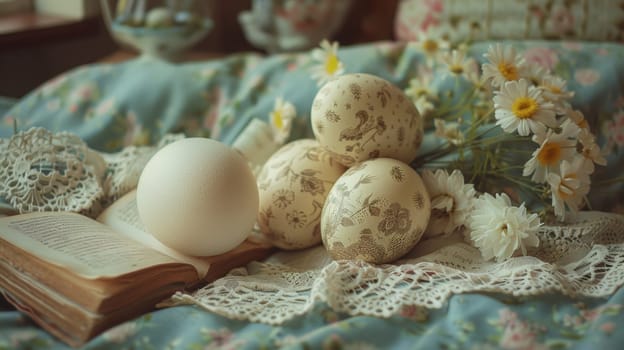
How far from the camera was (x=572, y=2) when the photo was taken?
1173mm

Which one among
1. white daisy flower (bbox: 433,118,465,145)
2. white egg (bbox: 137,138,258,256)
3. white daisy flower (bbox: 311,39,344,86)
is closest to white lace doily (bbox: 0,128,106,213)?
white egg (bbox: 137,138,258,256)

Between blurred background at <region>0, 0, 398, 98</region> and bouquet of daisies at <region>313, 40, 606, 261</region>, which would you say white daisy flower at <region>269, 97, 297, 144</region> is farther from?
blurred background at <region>0, 0, 398, 98</region>

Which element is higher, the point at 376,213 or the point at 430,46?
the point at 430,46

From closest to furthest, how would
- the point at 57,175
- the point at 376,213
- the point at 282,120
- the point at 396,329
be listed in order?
the point at 396,329, the point at 376,213, the point at 57,175, the point at 282,120

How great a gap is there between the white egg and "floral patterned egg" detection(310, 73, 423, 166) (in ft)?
0.38

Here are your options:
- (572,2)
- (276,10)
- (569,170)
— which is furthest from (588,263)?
(276,10)

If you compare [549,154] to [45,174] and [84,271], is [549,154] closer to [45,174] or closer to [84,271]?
[84,271]

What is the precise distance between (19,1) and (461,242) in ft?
4.11

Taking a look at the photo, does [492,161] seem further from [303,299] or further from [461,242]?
[303,299]

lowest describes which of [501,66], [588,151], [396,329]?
[396,329]

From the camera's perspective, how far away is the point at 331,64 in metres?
0.94

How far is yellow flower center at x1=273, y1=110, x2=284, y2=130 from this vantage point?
99 centimetres

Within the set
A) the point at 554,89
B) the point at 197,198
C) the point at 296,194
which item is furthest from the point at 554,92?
the point at 197,198

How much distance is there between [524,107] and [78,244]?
0.55 meters
